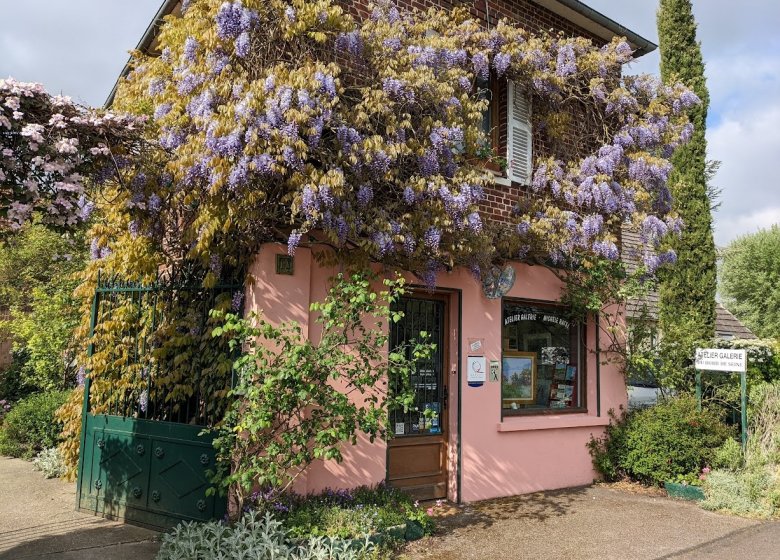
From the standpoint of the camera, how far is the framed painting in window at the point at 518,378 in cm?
829

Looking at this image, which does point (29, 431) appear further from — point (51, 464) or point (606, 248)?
point (606, 248)

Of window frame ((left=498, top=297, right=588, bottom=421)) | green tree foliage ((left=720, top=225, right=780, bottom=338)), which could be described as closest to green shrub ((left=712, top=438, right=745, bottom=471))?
window frame ((left=498, top=297, right=588, bottom=421))

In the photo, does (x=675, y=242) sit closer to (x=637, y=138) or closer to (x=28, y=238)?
(x=637, y=138)

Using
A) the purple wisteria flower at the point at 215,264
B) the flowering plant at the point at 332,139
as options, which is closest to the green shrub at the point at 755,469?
the flowering plant at the point at 332,139

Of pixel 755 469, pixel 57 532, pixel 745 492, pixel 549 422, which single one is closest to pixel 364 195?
pixel 549 422

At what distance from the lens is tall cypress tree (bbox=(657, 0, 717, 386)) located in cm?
945

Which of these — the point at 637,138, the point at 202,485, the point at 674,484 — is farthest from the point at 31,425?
Answer: the point at 637,138

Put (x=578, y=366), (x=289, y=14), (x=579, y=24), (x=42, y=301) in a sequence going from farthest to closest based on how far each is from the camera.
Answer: (x=42, y=301) < (x=579, y=24) < (x=578, y=366) < (x=289, y=14)

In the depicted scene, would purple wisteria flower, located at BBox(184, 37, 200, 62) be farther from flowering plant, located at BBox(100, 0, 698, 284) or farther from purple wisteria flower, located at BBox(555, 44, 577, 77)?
purple wisteria flower, located at BBox(555, 44, 577, 77)

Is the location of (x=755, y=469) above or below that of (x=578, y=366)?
below

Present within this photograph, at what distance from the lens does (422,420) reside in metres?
7.45

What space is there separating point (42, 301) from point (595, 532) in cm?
937

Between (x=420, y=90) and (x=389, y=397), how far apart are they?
10.4 feet

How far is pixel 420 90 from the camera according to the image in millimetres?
6516
